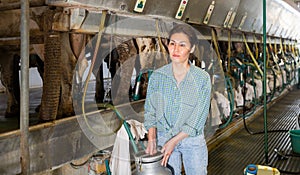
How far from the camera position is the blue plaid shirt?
170cm

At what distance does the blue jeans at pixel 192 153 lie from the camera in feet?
5.91

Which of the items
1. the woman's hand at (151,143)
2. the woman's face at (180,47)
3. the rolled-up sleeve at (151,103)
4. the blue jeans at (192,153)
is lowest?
the blue jeans at (192,153)

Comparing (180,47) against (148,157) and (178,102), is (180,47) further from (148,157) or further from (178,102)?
(148,157)

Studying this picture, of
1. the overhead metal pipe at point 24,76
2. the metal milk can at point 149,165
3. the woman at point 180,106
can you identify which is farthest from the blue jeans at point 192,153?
the overhead metal pipe at point 24,76

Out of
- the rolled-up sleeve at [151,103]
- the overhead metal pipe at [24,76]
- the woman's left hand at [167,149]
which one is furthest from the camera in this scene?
the rolled-up sleeve at [151,103]

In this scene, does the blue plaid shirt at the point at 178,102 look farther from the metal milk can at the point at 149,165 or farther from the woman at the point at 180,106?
the metal milk can at the point at 149,165

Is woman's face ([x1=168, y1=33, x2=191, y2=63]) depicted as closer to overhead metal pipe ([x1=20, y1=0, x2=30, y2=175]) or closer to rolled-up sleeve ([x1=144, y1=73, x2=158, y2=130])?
rolled-up sleeve ([x1=144, y1=73, x2=158, y2=130])

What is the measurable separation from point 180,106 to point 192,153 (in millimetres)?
288

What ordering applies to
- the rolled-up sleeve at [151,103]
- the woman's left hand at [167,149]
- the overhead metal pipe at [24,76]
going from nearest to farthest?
the overhead metal pipe at [24,76], the woman's left hand at [167,149], the rolled-up sleeve at [151,103]

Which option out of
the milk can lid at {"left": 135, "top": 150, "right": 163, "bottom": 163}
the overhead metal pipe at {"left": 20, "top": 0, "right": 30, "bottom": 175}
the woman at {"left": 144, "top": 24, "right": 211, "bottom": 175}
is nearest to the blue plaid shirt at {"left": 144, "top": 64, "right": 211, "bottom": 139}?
the woman at {"left": 144, "top": 24, "right": 211, "bottom": 175}

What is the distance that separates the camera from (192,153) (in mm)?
1818

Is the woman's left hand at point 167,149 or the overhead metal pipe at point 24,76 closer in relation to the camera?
the overhead metal pipe at point 24,76

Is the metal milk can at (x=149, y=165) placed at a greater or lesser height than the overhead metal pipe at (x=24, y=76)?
lesser

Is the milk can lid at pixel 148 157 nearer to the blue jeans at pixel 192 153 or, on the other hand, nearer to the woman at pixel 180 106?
the woman at pixel 180 106
